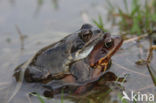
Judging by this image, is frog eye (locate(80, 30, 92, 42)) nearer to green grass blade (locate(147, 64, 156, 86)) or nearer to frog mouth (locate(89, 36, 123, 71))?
frog mouth (locate(89, 36, 123, 71))

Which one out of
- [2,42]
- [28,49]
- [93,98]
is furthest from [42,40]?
[93,98]

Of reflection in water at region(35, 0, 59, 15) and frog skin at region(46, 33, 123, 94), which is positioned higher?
reflection in water at region(35, 0, 59, 15)

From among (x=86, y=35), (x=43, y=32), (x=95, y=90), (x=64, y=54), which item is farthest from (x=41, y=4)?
(x=95, y=90)

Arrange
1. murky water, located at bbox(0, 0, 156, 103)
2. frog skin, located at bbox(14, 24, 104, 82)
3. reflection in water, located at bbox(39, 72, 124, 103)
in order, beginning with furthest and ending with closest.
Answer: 1. murky water, located at bbox(0, 0, 156, 103)
2. frog skin, located at bbox(14, 24, 104, 82)
3. reflection in water, located at bbox(39, 72, 124, 103)

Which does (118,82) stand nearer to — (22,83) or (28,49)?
(22,83)

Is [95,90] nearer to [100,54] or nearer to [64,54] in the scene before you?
[100,54]

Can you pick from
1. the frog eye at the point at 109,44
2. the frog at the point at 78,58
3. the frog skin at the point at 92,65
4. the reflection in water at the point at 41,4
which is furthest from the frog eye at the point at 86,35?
the reflection in water at the point at 41,4

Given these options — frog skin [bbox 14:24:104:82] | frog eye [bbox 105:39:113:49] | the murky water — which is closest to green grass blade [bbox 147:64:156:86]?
the murky water

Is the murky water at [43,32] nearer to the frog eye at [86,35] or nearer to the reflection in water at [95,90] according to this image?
the reflection in water at [95,90]

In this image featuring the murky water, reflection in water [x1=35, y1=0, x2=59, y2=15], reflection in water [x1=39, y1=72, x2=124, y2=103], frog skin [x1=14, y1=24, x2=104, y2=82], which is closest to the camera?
reflection in water [x1=39, y1=72, x2=124, y2=103]
